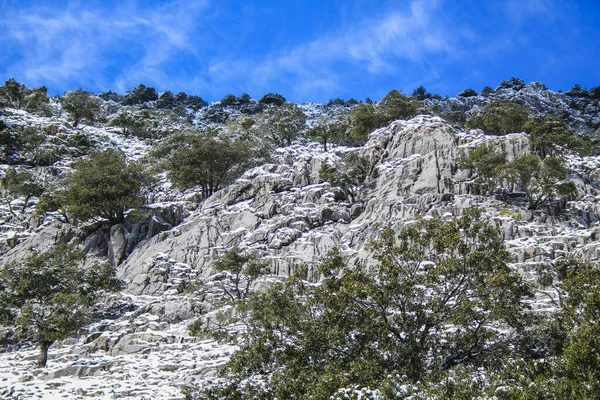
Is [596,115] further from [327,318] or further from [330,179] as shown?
[327,318]

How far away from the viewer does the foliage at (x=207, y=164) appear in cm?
4912

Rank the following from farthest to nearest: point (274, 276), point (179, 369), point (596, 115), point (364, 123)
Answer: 1. point (596, 115)
2. point (364, 123)
3. point (274, 276)
4. point (179, 369)

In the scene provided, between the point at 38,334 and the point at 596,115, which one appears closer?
the point at 38,334

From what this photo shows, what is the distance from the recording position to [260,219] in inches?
1624

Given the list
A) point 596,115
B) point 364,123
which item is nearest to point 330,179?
point 364,123

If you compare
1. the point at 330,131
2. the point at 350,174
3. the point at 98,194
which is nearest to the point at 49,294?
the point at 98,194

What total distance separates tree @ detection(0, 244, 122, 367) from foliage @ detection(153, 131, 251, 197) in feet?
52.5

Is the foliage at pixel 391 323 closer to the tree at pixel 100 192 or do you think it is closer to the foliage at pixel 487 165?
the foliage at pixel 487 165

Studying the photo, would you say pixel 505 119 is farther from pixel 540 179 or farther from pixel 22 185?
pixel 22 185

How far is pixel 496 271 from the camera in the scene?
56.2ft

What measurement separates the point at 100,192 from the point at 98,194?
320 millimetres

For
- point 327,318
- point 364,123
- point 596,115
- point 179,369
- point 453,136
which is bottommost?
point 179,369

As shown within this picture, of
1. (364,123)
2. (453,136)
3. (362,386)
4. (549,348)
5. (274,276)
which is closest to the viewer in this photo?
(362,386)

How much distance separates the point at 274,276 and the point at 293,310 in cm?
1581
